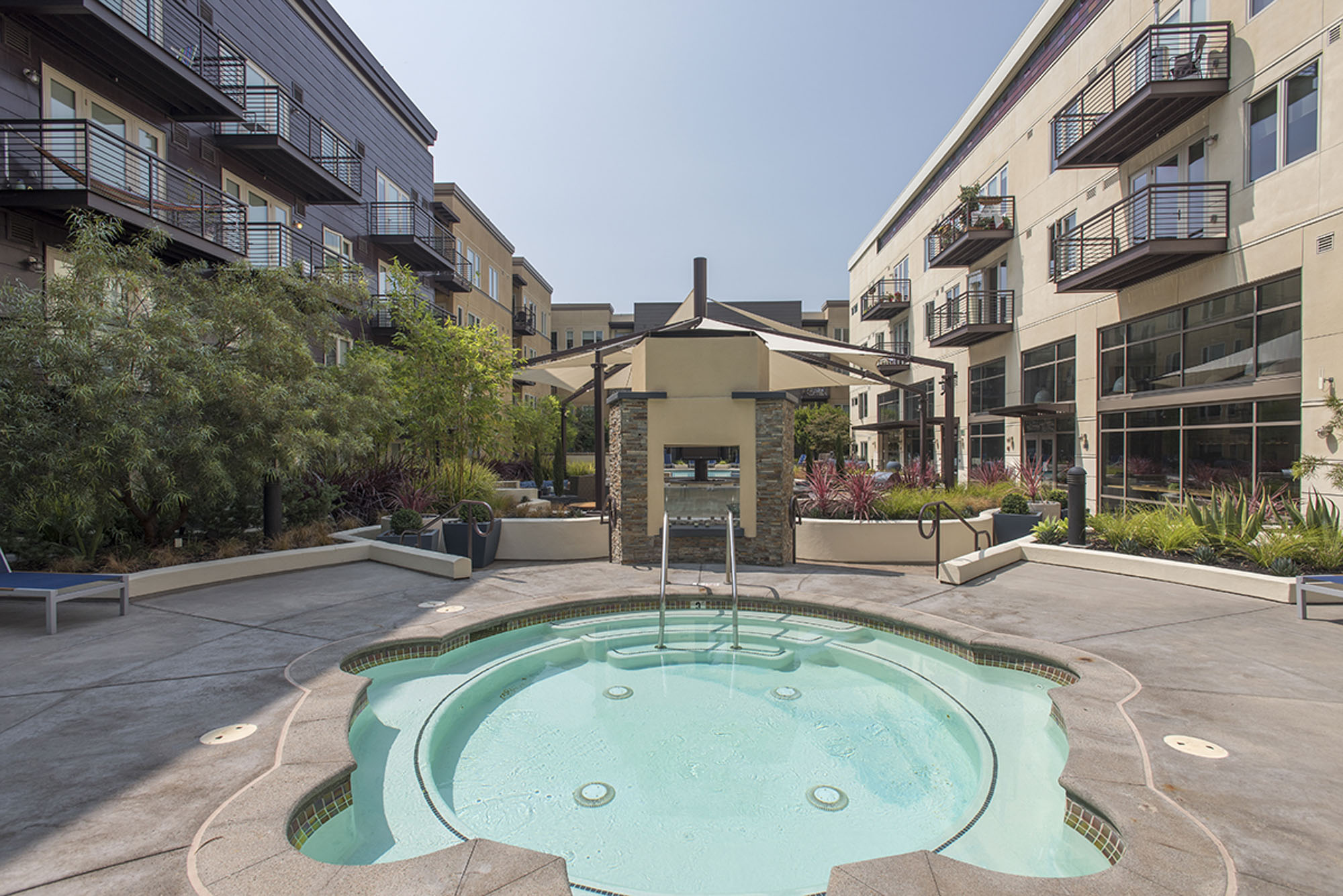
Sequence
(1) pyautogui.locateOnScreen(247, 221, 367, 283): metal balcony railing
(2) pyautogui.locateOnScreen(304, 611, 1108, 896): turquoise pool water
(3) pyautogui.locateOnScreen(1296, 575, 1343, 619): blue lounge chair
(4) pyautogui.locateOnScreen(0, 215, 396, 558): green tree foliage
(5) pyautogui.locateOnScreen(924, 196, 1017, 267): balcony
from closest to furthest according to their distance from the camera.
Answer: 1. (2) pyautogui.locateOnScreen(304, 611, 1108, 896): turquoise pool water
2. (3) pyautogui.locateOnScreen(1296, 575, 1343, 619): blue lounge chair
3. (4) pyautogui.locateOnScreen(0, 215, 396, 558): green tree foliage
4. (1) pyautogui.locateOnScreen(247, 221, 367, 283): metal balcony railing
5. (5) pyautogui.locateOnScreen(924, 196, 1017, 267): balcony

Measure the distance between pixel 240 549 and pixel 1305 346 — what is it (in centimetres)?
1549

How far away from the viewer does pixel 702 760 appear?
4.03 meters

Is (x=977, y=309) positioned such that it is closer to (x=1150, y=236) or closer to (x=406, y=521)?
(x=1150, y=236)

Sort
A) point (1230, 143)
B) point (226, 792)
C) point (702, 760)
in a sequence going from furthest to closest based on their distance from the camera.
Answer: point (1230, 143) → point (702, 760) → point (226, 792)

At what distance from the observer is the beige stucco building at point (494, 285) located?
25.2m

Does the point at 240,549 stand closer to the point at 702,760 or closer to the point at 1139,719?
the point at 702,760

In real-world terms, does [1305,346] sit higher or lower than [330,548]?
higher

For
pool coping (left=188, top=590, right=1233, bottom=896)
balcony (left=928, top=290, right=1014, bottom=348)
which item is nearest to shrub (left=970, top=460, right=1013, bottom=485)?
balcony (left=928, top=290, right=1014, bottom=348)

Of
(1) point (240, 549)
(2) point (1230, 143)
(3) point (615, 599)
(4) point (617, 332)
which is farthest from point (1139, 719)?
(4) point (617, 332)

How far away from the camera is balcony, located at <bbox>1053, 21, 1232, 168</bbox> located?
1091 cm

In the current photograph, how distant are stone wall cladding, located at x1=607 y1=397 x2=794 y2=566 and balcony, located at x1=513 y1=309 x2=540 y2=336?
83.6ft

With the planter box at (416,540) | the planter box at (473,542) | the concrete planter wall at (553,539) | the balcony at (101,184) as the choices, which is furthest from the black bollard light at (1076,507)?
the balcony at (101,184)

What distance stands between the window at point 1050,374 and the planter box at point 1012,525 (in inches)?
274

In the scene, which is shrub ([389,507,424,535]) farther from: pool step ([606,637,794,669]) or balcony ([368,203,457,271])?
balcony ([368,203,457,271])
